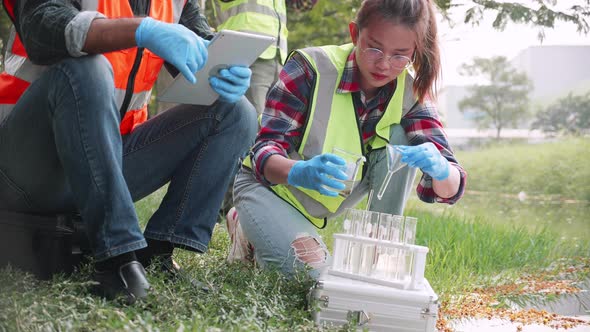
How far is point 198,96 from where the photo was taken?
233cm

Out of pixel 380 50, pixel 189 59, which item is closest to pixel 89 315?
pixel 189 59

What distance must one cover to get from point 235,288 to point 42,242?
59 cm

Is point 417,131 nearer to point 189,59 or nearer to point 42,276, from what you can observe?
point 189,59

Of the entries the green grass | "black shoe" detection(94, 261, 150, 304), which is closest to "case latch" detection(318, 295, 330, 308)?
"black shoe" detection(94, 261, 150, 304)

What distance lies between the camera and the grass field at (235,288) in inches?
69.1

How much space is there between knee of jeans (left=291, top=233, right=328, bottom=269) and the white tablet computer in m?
0.58

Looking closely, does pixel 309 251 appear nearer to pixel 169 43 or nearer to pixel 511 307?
pixel 169 43

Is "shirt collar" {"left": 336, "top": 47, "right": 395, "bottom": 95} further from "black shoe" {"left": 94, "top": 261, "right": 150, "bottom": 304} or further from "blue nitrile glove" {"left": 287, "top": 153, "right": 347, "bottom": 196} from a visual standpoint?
"black shoe" {"left": 94, "top": 261, "right": 150, "bottom": 304}

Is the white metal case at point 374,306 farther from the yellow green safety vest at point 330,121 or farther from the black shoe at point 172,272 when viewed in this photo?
the yellow green safety vest at point 330,121

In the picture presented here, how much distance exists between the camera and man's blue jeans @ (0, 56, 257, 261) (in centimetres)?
201

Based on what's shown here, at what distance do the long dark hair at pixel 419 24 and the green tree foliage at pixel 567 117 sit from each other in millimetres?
11515

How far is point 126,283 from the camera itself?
6.64 feet

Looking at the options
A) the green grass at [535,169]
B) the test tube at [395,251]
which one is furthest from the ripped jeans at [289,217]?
the green grass at [535,169]

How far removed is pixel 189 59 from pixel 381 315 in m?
0.90
